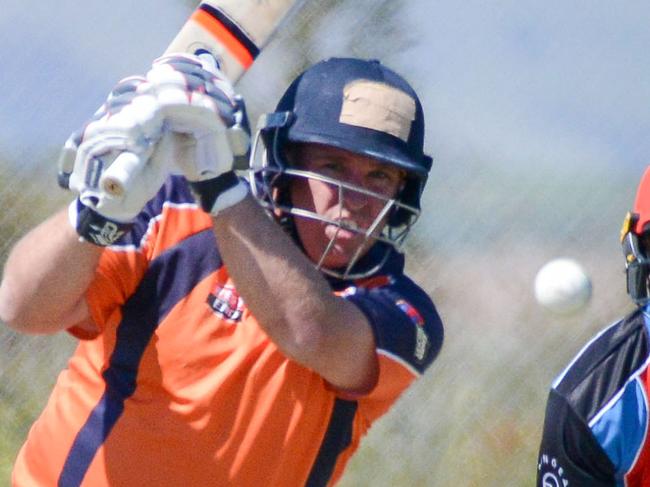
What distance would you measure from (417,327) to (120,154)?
74 cm

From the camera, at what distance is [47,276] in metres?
2.24

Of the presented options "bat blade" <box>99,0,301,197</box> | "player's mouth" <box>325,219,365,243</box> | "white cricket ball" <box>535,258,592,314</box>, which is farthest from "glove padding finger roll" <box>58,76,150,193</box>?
"white cricket ball" <box>535,258,592,314</box>

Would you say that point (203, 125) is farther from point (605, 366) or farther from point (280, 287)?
point (605, 366)

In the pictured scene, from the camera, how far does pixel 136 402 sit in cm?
243

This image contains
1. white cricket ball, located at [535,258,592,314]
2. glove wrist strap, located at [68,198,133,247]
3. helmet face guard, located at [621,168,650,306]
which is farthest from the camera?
white cricket ball, located at [535,258,592,314]

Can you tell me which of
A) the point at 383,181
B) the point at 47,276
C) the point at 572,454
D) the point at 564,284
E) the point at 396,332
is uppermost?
the point at 383,181

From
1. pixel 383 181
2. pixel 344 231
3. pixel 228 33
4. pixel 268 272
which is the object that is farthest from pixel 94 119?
pixel 228 33

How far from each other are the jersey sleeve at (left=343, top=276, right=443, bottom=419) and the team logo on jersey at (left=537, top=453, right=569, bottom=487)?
44cm

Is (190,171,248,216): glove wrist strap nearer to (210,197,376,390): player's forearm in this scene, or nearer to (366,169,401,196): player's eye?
(210,197,376,390): player's forearm

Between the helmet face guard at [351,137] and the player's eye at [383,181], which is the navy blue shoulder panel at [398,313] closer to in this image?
the helmet face guard at [351,137]

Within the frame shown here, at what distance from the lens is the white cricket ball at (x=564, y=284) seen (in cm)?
434

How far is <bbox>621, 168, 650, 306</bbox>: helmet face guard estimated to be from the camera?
2.98 metres

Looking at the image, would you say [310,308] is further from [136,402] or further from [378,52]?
[378,52]

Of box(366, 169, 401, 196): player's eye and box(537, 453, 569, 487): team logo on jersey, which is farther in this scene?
box(537, 453, 569, 487): team logo on jersey
